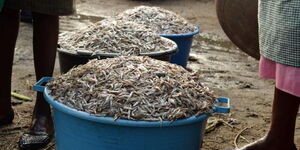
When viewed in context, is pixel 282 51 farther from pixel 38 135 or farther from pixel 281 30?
pixel 38 135

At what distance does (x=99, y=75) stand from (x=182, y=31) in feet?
7.27

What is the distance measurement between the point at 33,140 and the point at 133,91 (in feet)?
3.31

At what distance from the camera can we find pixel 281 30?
6.89 ft

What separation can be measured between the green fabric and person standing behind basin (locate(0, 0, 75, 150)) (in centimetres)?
116

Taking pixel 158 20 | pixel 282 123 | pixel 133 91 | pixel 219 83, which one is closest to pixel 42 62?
pixel 133 91

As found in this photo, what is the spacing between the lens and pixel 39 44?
9.45ft

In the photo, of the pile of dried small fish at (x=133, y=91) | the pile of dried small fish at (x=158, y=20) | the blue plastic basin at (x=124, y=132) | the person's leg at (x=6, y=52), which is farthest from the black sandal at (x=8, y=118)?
the pile of dried small fish at (x=158, y=20)

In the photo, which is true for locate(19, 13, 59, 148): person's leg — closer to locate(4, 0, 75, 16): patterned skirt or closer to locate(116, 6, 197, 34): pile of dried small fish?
locate(4, 0, 75, 16): patterned skirt

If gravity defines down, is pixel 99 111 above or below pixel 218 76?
above

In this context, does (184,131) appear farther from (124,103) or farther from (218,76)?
(218,76)

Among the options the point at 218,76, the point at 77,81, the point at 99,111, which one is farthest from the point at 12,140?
the point at 218,76

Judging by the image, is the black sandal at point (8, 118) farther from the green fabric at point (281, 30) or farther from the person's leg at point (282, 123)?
the green fabric at point (281, 30)

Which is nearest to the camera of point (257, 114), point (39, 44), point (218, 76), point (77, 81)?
point (77, 81)

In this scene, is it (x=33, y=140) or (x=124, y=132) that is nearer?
(x=124, y=132)
